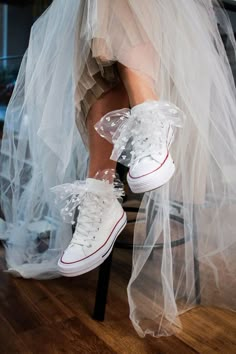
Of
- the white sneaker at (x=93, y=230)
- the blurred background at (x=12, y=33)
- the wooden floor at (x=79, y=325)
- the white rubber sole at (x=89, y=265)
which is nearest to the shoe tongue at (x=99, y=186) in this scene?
the white sneaker at (x=93, y=230)

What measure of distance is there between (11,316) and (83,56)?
0.54m

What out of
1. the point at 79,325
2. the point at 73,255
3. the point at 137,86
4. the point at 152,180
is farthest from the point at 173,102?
the point at 79,325

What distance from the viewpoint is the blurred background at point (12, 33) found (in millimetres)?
1604

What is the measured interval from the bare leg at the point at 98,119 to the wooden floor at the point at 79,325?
0.30 meters

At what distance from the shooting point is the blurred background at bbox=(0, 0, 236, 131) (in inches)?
63.1

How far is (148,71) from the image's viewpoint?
669 mm

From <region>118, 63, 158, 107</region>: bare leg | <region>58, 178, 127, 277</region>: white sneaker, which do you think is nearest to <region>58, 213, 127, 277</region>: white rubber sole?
<region>58, 178, 127, 277</region>: white sneaker

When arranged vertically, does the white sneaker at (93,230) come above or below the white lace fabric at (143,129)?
below

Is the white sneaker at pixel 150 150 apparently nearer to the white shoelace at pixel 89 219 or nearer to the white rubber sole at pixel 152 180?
the white rubber sole at pixel 152 180

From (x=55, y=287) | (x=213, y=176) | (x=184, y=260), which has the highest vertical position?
(x=213, y=176)

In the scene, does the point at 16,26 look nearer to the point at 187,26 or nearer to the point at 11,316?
the point at 187,26

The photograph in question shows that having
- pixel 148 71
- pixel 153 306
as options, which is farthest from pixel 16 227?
pixel 148 71

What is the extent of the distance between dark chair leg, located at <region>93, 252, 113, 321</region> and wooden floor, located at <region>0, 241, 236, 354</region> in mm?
17

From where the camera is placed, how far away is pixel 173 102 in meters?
0.72
